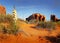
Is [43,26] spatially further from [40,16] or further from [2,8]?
[40,16]

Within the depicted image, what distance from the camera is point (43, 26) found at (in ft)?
61.7

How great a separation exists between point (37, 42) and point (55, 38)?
194cm

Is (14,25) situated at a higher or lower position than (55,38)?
higher

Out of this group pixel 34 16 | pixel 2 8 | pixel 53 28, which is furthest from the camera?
pixel 34 16

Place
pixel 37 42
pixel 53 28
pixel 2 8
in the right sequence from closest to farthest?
pixel 37 42 → pixel 53 28 → pixel 2 8

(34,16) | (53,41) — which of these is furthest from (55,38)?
(34,16)

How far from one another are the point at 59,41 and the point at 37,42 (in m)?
1.61

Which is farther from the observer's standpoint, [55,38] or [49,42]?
[55,38]

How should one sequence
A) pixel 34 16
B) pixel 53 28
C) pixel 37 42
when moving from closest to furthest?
1. pixel 37 42
2. pixel 53 28
3. pixel 34 16

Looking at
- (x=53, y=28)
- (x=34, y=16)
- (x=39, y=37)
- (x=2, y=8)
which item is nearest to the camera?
(x=39, y=37)

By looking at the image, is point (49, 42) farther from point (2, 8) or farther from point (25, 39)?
point (2, 8)

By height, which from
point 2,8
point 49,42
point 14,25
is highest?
point 2,8

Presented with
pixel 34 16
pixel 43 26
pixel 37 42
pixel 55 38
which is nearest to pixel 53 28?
pixel 43 26

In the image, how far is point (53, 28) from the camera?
59.9 feet
